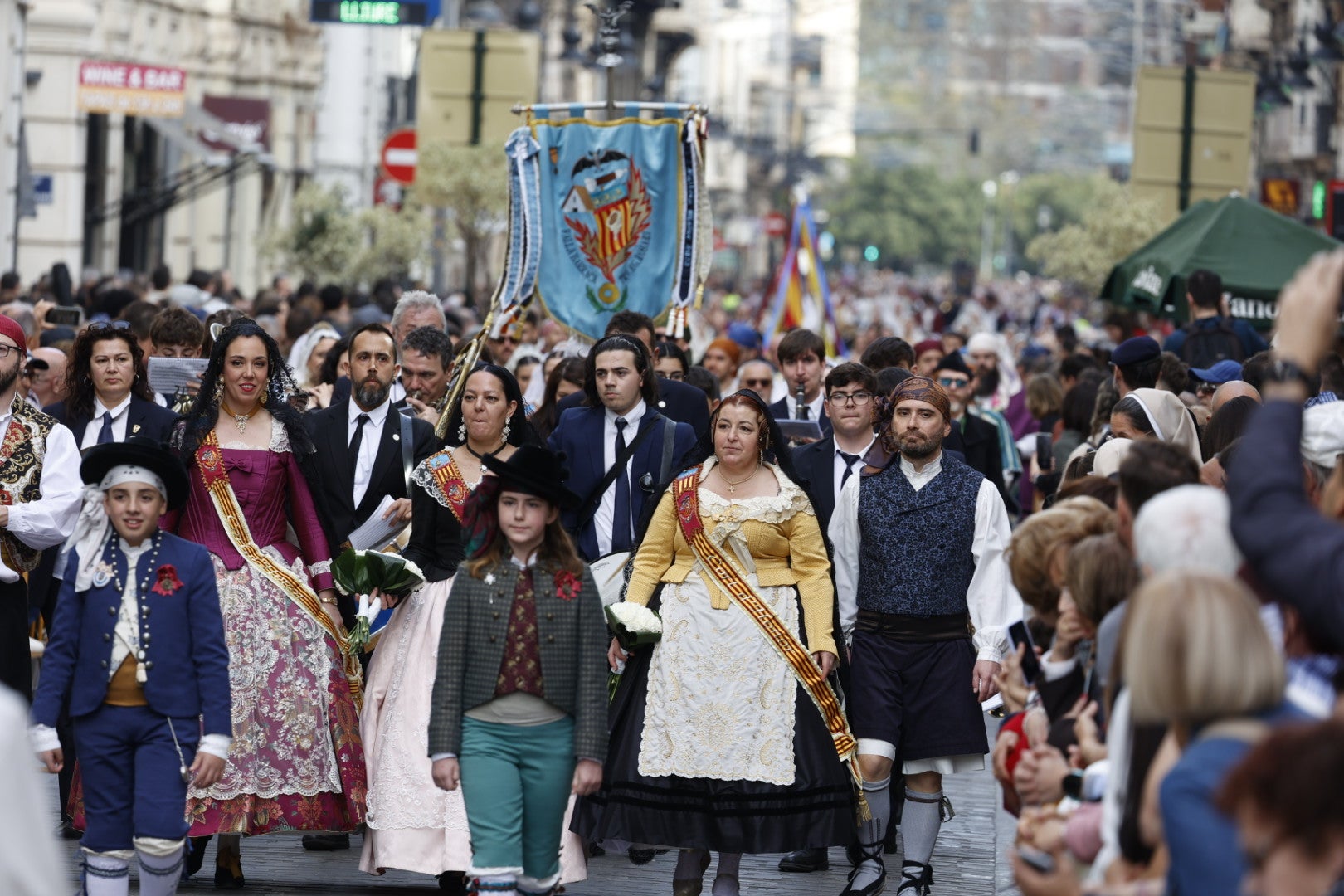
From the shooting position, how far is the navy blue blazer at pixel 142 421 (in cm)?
926

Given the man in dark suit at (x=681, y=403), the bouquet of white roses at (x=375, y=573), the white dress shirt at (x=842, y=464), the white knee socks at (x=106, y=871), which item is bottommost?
the white knee socks at (x=106, y=871)

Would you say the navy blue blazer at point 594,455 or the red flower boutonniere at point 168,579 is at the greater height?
the navy blue blazer at point 594,455

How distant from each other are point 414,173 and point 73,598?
20.0 metres

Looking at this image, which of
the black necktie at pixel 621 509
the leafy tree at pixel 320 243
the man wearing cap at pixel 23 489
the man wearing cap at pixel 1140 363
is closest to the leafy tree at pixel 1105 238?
the leafy tree at pixel 320 243

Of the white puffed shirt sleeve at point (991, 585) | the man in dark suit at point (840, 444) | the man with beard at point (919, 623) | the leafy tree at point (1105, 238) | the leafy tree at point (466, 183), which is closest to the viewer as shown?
the white puffed shirt sleeve at point (991, 585)

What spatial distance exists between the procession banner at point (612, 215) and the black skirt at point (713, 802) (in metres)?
5.05

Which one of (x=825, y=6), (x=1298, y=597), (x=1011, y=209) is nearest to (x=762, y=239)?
(x=1011, y=209)

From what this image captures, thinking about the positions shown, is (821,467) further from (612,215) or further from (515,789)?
(612,215)

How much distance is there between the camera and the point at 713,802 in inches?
320

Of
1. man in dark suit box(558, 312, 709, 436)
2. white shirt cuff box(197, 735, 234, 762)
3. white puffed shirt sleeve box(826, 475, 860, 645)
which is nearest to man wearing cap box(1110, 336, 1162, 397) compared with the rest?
man in dark suit box(558, 312, 709, 436)

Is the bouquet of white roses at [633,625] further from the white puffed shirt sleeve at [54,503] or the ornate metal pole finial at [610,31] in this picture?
the ornate metal pole finial at [610,31]

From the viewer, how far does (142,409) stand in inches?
367

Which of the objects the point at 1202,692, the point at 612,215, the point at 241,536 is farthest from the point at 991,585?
the point at 612,215

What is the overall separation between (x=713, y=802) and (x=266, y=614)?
1660 mm
